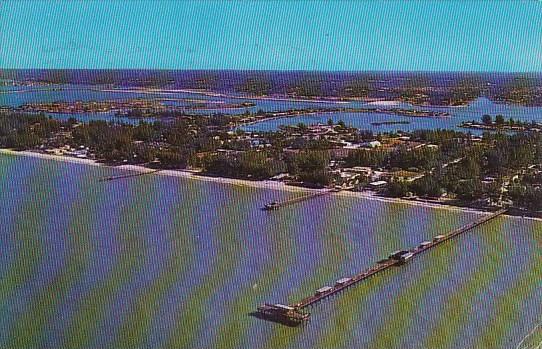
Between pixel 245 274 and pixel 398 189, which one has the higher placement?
pixel 398 189

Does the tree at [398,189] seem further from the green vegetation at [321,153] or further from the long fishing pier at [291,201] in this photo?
the long fishing pier at [291,201]

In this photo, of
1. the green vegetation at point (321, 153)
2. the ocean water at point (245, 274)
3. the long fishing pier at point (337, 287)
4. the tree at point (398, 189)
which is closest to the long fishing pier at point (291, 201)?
the ocean water at point (245, 274)

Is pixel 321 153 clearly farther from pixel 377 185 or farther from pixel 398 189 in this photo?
pixel 398 189

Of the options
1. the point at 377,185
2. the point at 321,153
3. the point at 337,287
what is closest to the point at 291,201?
the point at 377,185

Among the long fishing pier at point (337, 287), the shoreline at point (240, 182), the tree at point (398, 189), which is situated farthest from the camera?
the tree at point (398, 189)

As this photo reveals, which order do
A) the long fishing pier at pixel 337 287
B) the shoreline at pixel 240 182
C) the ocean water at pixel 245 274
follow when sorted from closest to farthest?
the ocean water at pixel 245 274 → the long fishing pier at pixel 337 287 → the shoreline at pixel 240 182

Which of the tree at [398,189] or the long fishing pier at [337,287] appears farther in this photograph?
the tree at [398,189]

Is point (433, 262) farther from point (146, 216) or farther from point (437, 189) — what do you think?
point (146, 216)
